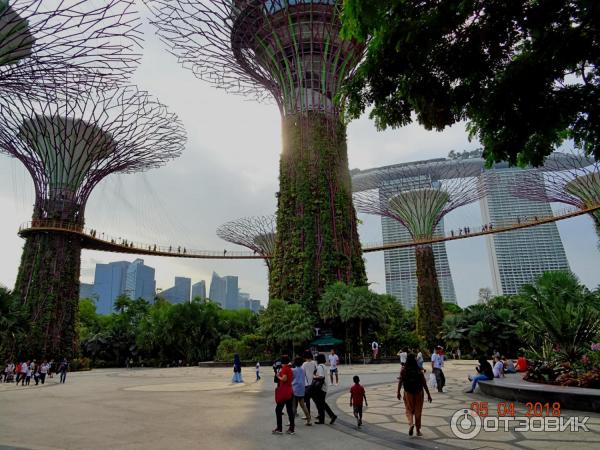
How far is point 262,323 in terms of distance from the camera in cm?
2792

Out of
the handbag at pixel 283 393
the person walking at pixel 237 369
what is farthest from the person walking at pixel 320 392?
the person walking at pixel 237 369

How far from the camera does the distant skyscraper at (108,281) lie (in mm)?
171750

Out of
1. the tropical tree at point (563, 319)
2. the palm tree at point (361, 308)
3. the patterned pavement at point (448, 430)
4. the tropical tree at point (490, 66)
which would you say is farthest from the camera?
the palm tree at point (361, 308)

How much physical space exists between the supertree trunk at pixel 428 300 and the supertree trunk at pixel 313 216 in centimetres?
1015

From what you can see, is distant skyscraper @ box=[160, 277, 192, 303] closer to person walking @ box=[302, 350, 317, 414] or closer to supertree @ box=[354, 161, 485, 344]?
supertree @ box=[354, 161, 485, 344]

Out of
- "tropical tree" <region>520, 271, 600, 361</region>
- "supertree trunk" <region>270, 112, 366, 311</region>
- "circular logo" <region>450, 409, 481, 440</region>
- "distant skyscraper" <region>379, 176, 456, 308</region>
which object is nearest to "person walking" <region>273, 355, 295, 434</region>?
"circular logo" <region>450, 409, 481, 440</region>

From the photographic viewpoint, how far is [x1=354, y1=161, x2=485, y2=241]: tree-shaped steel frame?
39.3 m

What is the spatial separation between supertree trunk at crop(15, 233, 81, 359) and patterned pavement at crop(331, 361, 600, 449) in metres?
25.7

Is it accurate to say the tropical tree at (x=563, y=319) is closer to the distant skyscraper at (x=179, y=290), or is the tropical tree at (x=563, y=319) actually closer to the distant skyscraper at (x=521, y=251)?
the distant skyscraper at (x=521, y=251)

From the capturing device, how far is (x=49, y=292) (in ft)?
96.7

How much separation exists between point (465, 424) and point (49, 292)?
3021 centimetres

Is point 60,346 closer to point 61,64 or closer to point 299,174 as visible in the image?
point 299,174

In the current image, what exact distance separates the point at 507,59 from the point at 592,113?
1230mm
